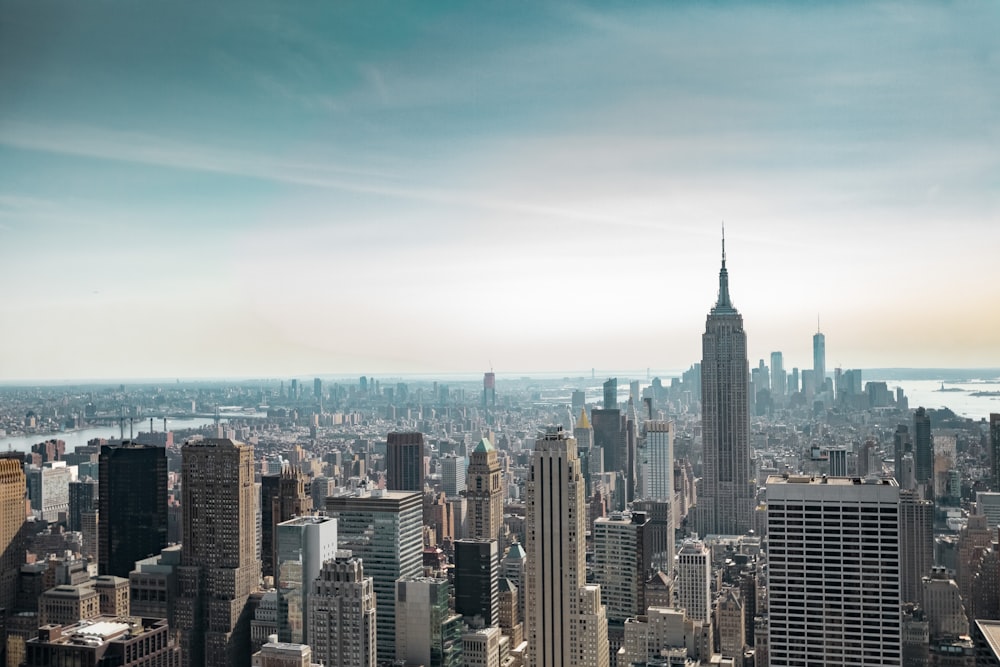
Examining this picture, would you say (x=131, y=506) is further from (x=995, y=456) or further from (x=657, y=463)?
(x=995, y=456)

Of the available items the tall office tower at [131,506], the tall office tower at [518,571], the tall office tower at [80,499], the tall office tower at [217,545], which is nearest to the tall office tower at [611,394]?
the tall office tower at [518,571]

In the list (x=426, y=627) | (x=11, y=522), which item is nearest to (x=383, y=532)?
(x=426, y=627)

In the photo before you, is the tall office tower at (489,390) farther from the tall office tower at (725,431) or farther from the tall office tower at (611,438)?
the tall office tower at (725,431)

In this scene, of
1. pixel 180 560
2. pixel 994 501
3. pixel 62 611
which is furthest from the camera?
pixel 180 560

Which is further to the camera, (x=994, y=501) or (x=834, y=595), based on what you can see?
(x=994, y=501)

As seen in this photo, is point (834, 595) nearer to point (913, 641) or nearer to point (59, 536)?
point (913, 641)

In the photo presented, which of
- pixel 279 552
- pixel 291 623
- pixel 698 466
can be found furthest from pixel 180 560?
pixel 698 466

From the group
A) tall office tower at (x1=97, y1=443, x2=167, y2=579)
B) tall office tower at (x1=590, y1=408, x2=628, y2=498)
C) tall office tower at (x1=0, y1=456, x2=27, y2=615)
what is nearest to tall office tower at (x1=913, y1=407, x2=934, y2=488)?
tall office tower at (x1=590, y1=408, x2=628, y2=498)
